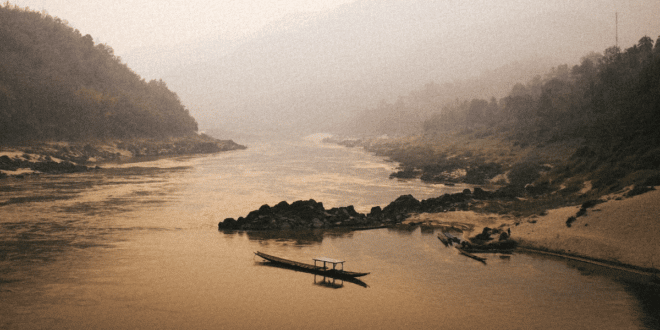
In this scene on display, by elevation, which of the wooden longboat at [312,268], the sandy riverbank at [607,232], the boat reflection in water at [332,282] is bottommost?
the boat reflection in water at [332,282]

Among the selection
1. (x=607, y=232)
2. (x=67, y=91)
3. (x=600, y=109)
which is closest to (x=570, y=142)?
(x=600, y=109)

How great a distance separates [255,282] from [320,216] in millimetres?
14261

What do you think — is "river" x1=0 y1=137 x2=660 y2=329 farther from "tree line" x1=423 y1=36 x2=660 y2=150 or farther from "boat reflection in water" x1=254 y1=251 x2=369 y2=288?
"tree line" x1=423 y1=36 x2=660 y2=150

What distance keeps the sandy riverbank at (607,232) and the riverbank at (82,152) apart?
66176 millimetres

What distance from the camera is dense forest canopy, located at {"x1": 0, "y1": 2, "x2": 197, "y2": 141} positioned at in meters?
94.3

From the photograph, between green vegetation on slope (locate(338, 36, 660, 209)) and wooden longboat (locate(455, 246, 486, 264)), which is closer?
wooden longboat (locate(455, 246, 486, 264))

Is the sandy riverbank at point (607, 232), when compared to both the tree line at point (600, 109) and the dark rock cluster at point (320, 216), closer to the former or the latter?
the dark rock cluster at point (320, 216)

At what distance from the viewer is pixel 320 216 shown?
130 feet

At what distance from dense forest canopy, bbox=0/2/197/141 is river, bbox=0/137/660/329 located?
61123 mm

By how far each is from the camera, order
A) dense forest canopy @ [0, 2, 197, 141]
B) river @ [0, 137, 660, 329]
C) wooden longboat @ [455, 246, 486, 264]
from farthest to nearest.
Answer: dense forest canopy @ [0, 2, 197, 141] → wooden longboat @ [455, 246, 486, 264] → river @ [0, 137, 660, 329]

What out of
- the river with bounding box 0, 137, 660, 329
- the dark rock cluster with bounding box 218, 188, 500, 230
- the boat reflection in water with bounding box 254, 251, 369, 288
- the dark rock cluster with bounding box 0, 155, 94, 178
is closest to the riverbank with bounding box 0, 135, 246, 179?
the dark rock cluster with bounding box 0, 155, 94, 178

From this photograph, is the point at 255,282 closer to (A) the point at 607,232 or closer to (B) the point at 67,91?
(A) the point at 607,232

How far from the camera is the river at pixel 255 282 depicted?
69.1 feet

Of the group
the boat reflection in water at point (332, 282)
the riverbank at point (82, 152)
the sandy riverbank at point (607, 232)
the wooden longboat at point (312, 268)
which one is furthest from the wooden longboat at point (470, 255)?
the riverbank at point (82, 152)
